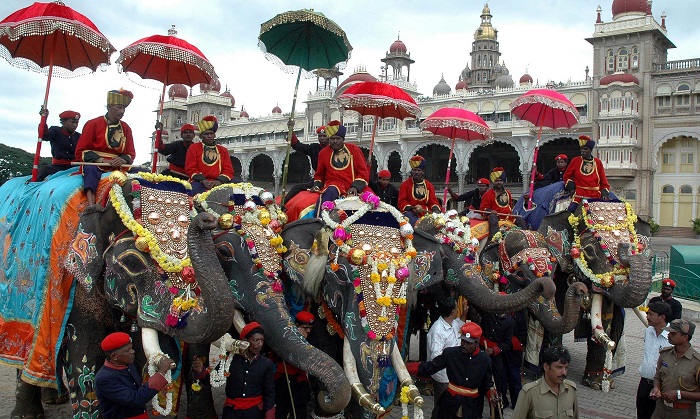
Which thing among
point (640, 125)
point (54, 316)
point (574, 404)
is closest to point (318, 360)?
point (574, 404)

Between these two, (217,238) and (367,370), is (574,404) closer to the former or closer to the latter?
→ (367,370)

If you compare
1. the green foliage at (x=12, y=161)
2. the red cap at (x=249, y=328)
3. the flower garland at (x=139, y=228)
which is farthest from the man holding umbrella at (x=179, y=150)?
the green foliage at (x=12, y=161)

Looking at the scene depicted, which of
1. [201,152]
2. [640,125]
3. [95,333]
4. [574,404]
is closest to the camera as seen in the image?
[574,404]

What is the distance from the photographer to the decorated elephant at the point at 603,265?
7.50 metres

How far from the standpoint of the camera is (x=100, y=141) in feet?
20.3

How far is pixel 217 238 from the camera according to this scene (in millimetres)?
5387

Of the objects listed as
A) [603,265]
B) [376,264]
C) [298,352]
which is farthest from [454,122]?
[298,352]

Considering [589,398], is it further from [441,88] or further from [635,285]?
[441,88]

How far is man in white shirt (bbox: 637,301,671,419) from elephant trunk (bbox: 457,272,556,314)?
1096 millimetres

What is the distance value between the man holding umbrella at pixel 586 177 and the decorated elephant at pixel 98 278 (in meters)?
5.93

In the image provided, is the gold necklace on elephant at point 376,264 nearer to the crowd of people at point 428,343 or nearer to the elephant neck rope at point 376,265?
the elephant neck rope at point 376,265

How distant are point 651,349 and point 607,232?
2300 millimetres

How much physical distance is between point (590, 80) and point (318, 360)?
128 feet

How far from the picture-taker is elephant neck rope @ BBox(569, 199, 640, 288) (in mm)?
7672
